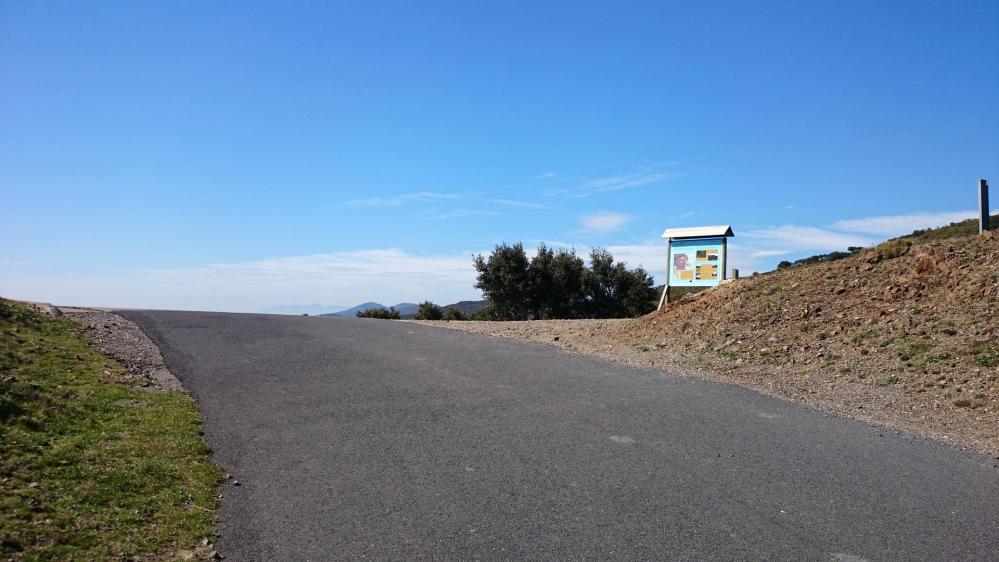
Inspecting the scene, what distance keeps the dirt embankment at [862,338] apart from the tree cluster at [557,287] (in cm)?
2060

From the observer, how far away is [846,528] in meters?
5.51

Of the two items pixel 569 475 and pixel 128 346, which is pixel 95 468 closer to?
pixel 569 475

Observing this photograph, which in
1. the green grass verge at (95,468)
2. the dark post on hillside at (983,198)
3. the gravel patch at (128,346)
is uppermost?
the dark post on hillside at (983,198)

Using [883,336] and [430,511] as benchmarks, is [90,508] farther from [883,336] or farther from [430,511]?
[883,336]

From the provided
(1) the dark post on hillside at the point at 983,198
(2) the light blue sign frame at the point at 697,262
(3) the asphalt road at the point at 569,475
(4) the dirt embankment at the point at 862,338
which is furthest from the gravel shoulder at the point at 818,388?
(1) the dark post on hillside at the point at 983,198

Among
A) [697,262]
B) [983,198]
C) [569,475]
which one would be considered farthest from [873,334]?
[569,475]

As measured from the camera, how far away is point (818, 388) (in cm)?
1125

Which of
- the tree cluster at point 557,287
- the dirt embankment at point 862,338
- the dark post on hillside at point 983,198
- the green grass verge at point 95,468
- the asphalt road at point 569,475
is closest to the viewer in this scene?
the green grass verge at point 95,468

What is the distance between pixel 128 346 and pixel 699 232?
1523cm

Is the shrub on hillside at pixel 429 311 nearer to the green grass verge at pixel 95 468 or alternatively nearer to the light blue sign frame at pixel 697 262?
the light blue sign frame at pixel 697 262

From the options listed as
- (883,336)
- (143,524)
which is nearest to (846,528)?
(143,524)

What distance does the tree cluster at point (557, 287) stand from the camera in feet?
132

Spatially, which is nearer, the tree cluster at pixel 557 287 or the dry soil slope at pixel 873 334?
the dry soil slope at pixel 873 334

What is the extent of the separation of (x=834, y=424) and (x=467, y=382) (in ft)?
19.0
